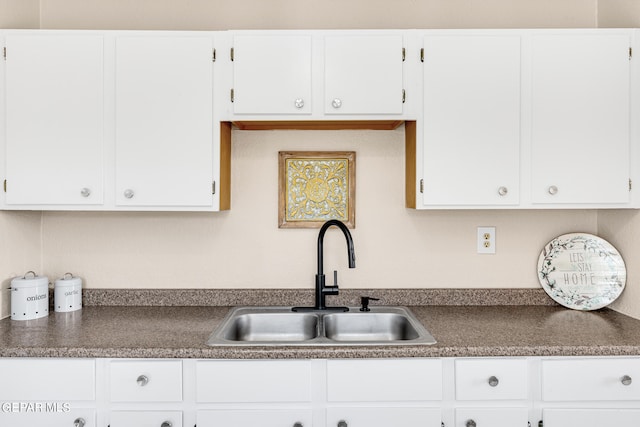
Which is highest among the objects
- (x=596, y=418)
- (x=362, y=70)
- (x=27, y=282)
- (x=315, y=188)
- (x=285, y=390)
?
(x=362, y=70)

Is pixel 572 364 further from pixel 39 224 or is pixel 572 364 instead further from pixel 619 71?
pixel 39 224

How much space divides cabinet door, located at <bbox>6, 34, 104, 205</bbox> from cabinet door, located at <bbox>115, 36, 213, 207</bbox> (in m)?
0.10

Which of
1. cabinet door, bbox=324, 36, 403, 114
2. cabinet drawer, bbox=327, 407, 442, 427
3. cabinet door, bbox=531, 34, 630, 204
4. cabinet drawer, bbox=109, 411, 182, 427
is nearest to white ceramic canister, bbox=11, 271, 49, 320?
cabinet drawer, bbox=109, 411, 182, 427

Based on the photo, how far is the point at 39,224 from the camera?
7.11ft

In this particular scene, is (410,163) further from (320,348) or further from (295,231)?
(320,348)

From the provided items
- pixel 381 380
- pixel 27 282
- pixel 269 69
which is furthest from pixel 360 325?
pixel 27 282

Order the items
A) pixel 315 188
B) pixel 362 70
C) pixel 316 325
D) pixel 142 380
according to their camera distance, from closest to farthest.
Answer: pixel 142 380, pixel 362 70, pixel 316 325, pixel 315 188

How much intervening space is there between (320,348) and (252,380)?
25cm

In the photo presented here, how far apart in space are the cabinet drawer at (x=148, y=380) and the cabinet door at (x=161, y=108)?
67cm

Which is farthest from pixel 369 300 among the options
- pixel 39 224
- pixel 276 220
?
pixel 39 224

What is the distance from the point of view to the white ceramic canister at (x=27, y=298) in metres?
1.89

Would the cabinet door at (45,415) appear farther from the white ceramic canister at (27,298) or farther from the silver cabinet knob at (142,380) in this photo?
the white ceramic canister at (27,298)

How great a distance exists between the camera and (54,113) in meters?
1.85

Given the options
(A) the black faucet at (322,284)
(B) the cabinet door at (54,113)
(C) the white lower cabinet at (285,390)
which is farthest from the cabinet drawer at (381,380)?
(B) the cabinet door at (54,113)
